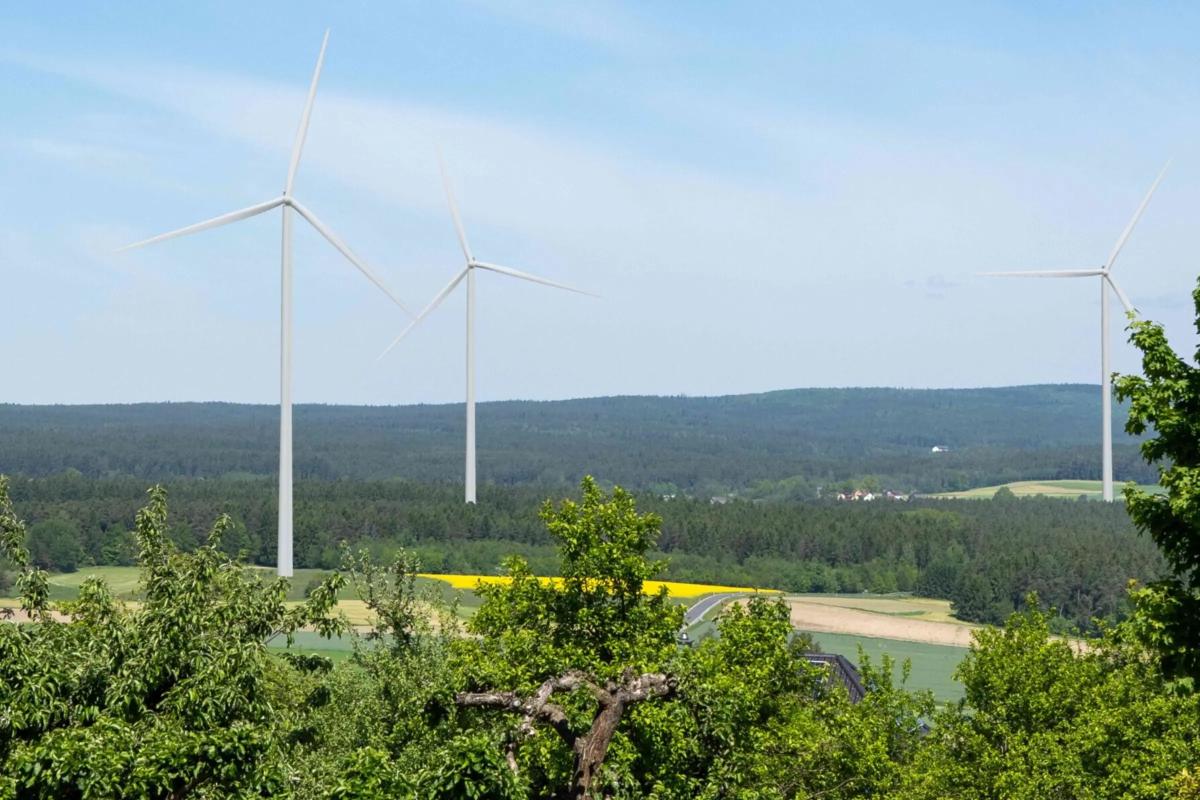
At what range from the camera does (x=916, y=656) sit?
127562 millimetres

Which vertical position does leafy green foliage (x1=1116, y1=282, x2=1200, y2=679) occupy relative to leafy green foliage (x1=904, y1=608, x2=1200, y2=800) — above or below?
A: above

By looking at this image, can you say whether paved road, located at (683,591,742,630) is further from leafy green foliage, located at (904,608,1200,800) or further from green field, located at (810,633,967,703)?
leafy green foliage, located at (904,608,1200,800)

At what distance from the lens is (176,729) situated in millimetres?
23859

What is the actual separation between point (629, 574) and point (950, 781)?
11.6 metres

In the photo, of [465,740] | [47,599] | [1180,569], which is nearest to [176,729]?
[465,740]

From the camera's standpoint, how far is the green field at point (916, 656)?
105 meters

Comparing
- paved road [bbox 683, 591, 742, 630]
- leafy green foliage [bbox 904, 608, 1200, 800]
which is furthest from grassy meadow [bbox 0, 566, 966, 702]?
leafy green foliage [bbox 904, 608, 1200, 800]

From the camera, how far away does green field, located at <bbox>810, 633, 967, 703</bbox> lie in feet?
345

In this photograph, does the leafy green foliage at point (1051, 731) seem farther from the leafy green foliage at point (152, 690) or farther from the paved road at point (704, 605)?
the paved road at point (704, 605)

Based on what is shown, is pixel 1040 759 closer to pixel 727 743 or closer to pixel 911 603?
pixel 727 743

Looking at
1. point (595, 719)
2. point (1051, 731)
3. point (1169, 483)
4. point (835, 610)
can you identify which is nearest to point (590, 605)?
point (595, 719)

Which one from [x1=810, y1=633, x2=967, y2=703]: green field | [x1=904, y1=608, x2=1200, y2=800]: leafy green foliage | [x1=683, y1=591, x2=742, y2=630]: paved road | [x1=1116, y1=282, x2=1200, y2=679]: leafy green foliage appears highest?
[x1=1116, y1=282, x2=1200, y2=679]: leafy green foliage

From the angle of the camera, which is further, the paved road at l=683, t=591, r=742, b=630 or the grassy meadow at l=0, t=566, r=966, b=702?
the paved road at l=683, t=591, r=742, b=630

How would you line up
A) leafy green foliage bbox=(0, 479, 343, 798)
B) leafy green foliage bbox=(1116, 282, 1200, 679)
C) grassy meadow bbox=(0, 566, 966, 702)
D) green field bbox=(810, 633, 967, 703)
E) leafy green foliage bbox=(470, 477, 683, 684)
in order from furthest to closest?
grassy meadow bbox=(0, 566, 966, 702) < green field bbox=(810, 633, 967, 703) < leafy green foliage bbox=(470, 477, 683, 684) < leafy green foliage bbox=(1116, 282, 1200, 679) < leafy green foliage bbox=(0, 479, 343, 798)
